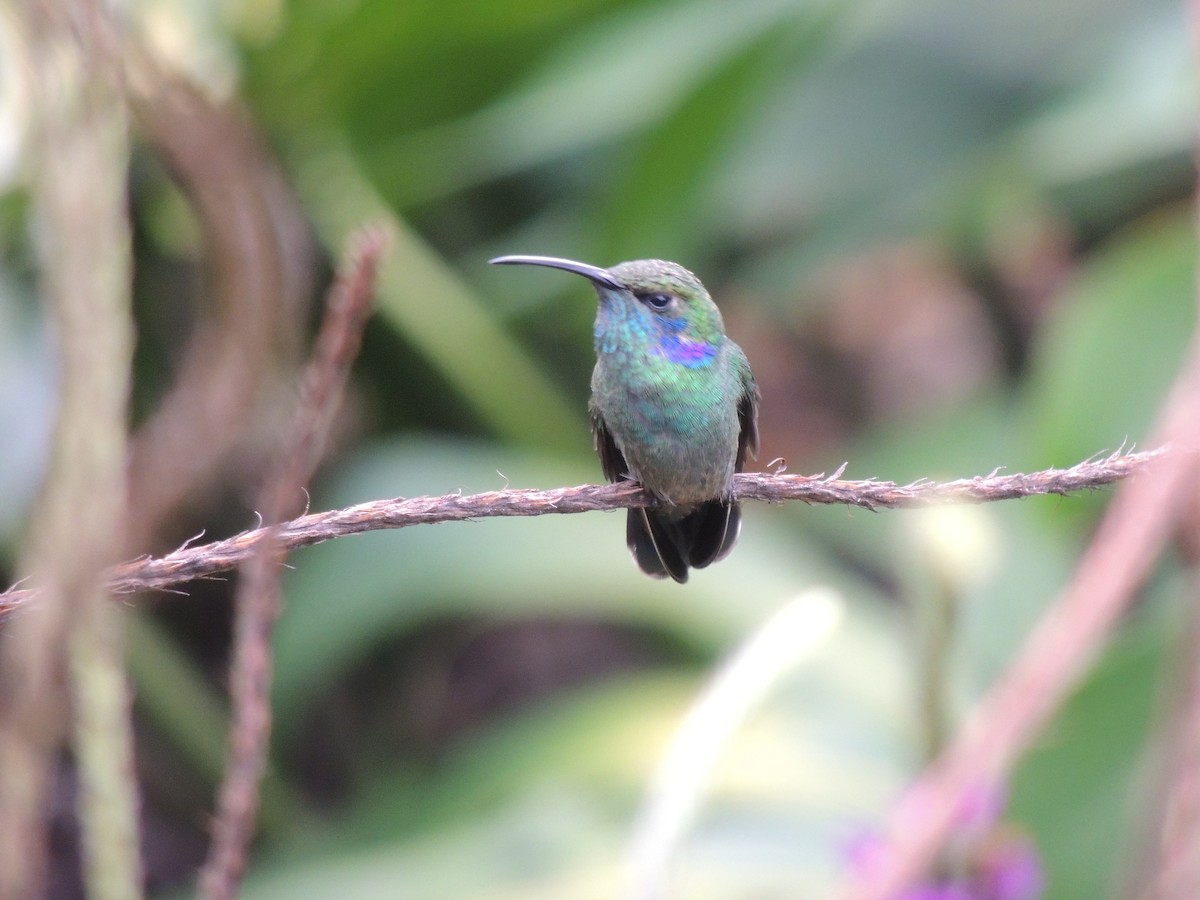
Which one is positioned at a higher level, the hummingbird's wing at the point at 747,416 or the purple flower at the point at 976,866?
the hummingbird's wing at the point at 747,416

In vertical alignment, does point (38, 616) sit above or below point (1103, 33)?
below

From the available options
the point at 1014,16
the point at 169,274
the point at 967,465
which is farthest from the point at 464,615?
the point at 1014,16

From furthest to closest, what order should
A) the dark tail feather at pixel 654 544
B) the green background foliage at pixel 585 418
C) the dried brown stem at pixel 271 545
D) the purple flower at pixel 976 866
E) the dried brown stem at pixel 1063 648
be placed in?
the green background foliage at pixel 585 418 → the dark tail feather at pixel 654 544 → the purple flower at pixel 976 866 → the dried brown stem at pixel 271 545 → the dried brown stem at pixel 1063 648

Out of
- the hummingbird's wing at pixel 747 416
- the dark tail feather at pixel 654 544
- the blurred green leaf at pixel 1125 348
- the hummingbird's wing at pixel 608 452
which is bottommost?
the dark tail feather at pixel 654 544

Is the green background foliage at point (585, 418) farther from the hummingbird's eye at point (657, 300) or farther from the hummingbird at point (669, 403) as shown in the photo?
the hummingbird's eye at point (657, 300)

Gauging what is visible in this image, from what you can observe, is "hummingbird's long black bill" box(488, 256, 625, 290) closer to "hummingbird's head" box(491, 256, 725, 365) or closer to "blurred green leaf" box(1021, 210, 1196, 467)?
"hummingbird's head" box(491, 256, 725, 365)

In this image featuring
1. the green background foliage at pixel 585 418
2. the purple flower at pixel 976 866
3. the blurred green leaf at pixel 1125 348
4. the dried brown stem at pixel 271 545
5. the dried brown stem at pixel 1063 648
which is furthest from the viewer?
the blurred green leaf at pixel 1125 348

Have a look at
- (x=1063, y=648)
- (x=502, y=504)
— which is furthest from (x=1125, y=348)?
(x=1063, y=648)

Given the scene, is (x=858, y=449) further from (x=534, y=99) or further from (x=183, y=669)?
(x=183, y=669)

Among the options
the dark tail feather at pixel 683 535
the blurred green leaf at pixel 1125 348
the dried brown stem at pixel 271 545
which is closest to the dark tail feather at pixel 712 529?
the dark tail feather at pixel 683 535
